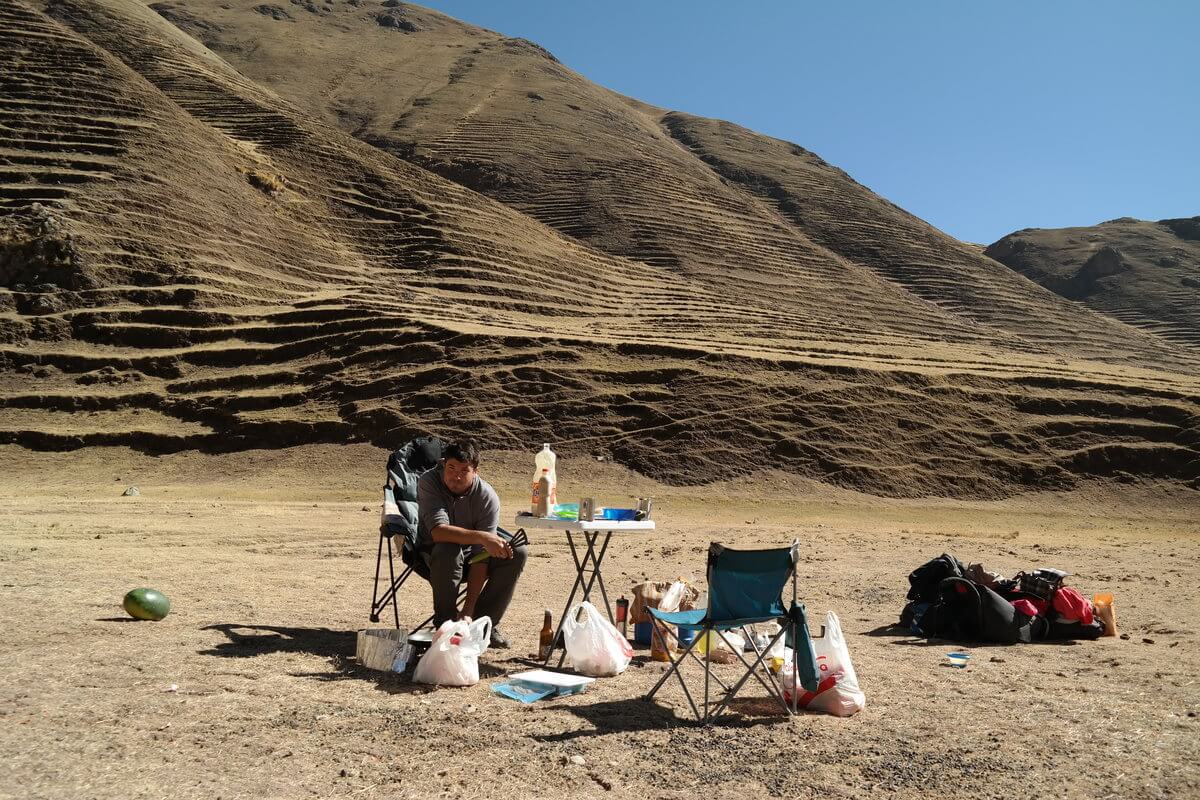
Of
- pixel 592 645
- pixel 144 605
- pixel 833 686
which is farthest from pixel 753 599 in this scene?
pixel 144 605

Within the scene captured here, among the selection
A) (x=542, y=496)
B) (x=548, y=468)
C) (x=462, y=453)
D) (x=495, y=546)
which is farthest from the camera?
(x=548, y=468)

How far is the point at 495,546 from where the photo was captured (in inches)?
232

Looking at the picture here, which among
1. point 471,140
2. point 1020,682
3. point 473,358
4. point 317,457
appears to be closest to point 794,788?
point 1020,682

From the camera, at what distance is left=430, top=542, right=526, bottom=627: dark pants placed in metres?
6.01

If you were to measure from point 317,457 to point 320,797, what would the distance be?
18.9 m

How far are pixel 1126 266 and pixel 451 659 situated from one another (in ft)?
252

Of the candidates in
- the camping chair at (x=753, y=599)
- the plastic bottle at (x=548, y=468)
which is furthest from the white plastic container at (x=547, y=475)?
the camping chair at (x=753, y=599)

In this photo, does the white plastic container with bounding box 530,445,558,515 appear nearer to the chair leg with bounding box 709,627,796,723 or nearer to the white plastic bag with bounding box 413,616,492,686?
the white plastic bag with bounding box 413,616,492,686

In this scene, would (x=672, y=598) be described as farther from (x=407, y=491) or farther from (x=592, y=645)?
(x=407, y=491)

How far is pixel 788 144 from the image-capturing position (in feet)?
250

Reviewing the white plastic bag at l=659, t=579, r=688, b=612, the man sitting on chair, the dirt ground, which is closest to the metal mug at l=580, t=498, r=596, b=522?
the man sitting on chair

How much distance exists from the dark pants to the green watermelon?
208 centimetres

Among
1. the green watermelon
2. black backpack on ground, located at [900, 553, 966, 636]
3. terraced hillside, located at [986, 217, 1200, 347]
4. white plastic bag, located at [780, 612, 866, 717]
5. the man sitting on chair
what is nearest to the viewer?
white plastic bag, located at [780, 612, 866, 717]

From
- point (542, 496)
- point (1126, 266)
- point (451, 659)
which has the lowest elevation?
point (451, 659)
